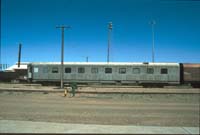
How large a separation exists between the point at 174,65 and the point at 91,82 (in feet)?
35.5

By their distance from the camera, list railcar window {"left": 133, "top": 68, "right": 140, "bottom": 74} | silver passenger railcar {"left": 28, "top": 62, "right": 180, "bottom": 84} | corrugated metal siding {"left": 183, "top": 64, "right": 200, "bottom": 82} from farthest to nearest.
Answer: corrugated metal siding {"left": 183, "top": 64, "right": 200, "bottom": 82} < railcar window {"left": 133, "top": 68, "right": 140, "bottom": 74} < silver passenger railcar {"left": 28, "top": 62, "right": 180, "bottom": 84}

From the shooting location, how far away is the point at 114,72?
136 feet

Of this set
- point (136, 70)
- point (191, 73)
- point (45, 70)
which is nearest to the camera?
point (136, 70)

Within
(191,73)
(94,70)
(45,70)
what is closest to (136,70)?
(94,70)

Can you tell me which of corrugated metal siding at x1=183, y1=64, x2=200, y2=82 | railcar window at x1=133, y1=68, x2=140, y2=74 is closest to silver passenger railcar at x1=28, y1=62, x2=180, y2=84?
railcar window at x1=133, y1=68, x2=140, y2=74

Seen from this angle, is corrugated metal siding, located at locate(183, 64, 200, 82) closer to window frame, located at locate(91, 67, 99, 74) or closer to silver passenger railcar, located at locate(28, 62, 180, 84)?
silver passenger railcar, located at locate(28, 62, 180, 84)

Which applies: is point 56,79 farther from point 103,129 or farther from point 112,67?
point 103,129

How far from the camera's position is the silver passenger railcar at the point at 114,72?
40.9 metres

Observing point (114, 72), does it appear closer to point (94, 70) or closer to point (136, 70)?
point (94, 70)

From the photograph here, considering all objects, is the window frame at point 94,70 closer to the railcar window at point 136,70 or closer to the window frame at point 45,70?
the railcar window at point 136,70

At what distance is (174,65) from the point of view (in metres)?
40.8

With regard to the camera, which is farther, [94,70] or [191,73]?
[191,73]

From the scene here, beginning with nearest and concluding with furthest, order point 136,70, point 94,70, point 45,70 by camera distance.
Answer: point 136,70 < point 94,70 < point 45,70

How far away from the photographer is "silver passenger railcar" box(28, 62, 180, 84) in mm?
40906
